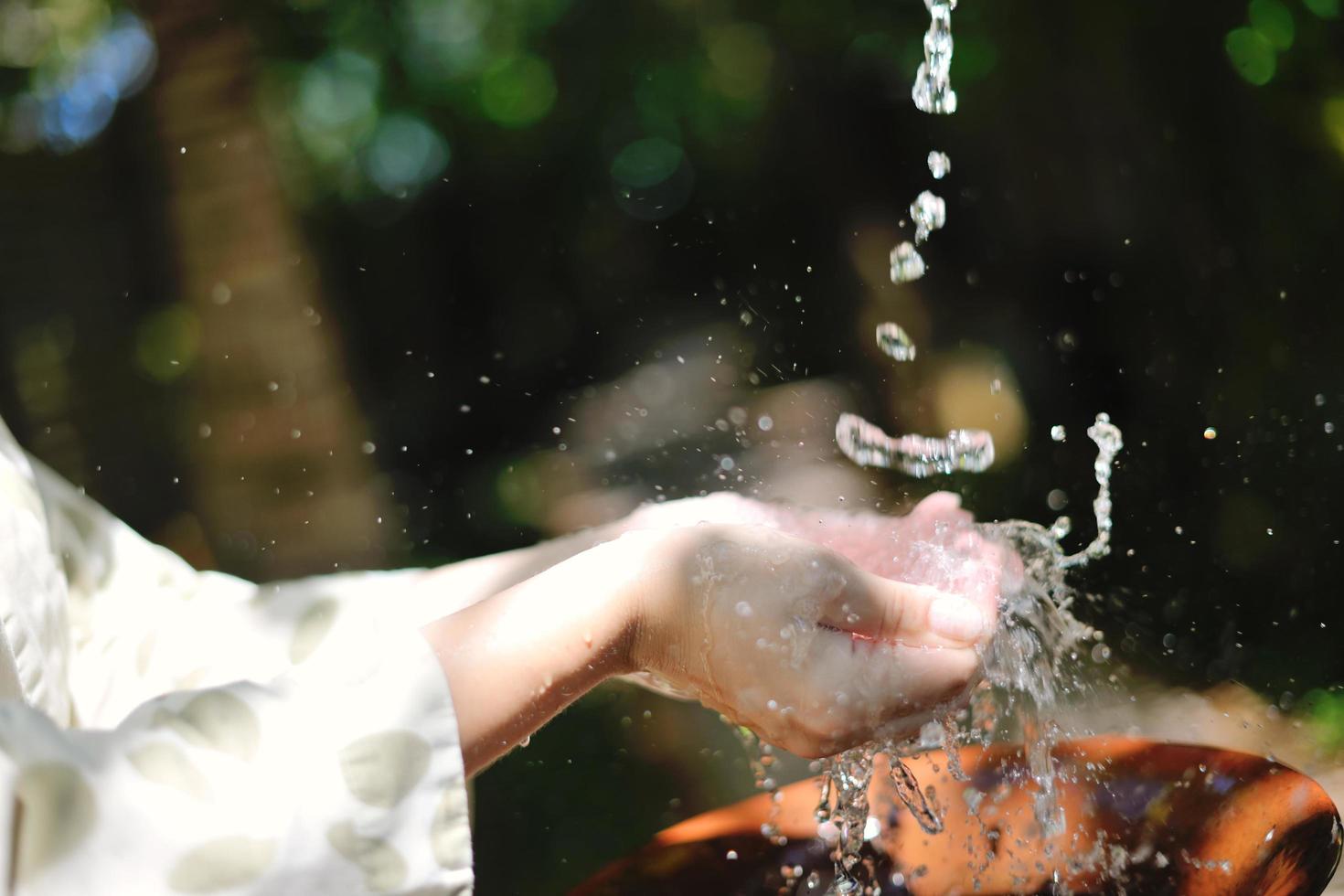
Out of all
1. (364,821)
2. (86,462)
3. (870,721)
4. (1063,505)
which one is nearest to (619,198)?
(1063,505)

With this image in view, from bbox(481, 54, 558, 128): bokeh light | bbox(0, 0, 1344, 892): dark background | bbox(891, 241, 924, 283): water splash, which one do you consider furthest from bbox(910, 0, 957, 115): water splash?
bbox(481, 54, 558, 128): bokeh light

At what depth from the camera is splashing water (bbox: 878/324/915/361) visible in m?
1.98

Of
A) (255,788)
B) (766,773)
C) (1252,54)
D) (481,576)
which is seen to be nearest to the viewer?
(255,788)

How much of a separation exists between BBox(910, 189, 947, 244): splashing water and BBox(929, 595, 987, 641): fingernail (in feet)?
4.62

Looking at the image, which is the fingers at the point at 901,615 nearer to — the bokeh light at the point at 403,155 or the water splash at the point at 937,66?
the water splash at the point at 937,66

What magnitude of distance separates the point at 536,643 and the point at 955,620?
243 millimetres

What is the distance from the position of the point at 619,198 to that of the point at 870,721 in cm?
154

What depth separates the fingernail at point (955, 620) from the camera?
0.65 m

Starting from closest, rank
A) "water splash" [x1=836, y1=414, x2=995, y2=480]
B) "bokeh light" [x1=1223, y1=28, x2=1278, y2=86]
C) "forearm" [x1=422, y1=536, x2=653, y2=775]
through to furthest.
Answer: "forearm" [x1=422, y1=536, x2=653, y2=775] < "water splash" [x1=836, y1=414, x2=995, y2=480] < "bokeh light" [x1=1223, y1=28, x2=1278, y2=86]

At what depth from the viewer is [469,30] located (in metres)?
1.96

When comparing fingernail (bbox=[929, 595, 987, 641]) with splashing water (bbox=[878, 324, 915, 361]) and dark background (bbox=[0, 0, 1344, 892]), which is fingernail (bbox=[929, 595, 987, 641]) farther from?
splashing water (bbox=[878, 324, 915, 361])

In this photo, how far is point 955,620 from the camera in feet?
2.15

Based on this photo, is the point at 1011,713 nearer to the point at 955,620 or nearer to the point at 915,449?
the point at 955,620

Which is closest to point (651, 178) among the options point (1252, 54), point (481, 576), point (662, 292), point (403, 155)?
point (662, 292)
